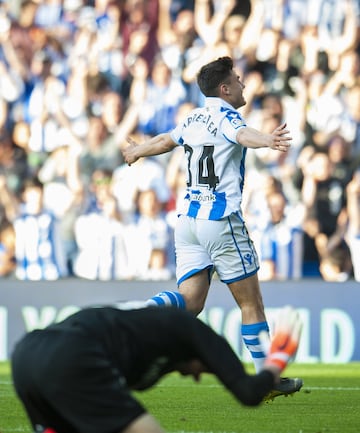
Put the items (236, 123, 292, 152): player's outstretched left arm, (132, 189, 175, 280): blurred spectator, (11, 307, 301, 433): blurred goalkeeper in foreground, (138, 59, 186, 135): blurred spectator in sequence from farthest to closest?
(138, 59, 186, 135): blurred spectator → (132, 189, 175, 280): blurred spectator → (236, 123, 292, 152): player's outstretched left arm → (11, 307, 301, 433): blurred goalkeeper in foreground

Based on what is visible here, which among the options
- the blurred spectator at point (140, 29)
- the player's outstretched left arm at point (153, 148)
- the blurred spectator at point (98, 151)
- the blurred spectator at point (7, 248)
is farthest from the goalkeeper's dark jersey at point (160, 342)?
the blurred spectator at point (140, 29)

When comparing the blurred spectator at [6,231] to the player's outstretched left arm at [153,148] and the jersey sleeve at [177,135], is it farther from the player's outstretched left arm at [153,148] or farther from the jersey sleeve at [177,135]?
the jersey sleeve at [177,135]

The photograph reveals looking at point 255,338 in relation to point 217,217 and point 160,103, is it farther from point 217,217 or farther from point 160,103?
point 160,103

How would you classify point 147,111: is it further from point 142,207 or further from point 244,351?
point 244,351

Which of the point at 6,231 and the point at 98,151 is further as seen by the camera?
the point at 98,151

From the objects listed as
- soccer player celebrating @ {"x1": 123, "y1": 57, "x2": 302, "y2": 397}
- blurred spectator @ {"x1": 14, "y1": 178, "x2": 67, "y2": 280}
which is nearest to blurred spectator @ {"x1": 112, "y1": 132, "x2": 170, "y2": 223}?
blurred spectator @ {"x1": 14, "y1": 178, "x2": 67, "y2": 280}

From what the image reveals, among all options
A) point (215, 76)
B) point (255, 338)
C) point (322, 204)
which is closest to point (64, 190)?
point (322, 204)

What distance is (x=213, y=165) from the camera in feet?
26.4

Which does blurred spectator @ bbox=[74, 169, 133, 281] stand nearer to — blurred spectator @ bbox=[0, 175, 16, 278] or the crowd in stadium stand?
the crowd in stadium stand

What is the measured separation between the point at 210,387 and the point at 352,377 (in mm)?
1750

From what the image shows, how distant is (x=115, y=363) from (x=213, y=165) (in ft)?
13.1

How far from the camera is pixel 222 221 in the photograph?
8078 millimetres

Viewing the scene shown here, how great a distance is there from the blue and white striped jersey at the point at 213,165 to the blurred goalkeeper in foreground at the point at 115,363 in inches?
149

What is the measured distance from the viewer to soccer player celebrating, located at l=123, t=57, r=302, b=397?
801 cm
